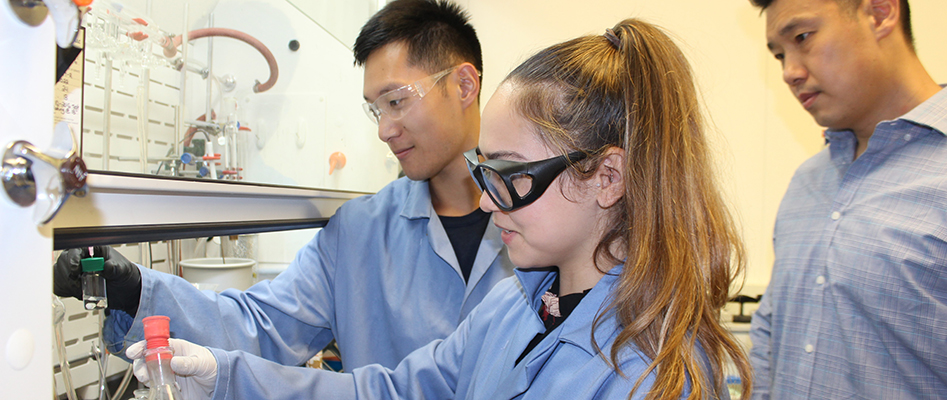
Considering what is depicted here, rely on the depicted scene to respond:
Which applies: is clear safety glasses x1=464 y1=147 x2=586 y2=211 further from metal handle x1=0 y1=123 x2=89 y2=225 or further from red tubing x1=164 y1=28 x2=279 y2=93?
red tubing x1=164 y1=28 x2=279 y2=93

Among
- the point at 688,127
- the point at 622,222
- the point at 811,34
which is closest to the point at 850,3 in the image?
the point at 811,34

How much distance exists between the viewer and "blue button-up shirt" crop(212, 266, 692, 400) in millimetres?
802

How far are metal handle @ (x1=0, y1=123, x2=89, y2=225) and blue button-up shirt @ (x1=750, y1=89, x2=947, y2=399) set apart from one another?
1.63m

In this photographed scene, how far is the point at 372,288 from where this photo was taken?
142 centimetres

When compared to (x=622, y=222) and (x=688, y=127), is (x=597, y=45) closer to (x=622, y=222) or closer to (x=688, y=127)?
(x=688, y=127)

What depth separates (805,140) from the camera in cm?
266

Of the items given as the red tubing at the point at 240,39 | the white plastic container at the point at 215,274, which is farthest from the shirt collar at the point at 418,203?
the red tubing at the point at 240,39

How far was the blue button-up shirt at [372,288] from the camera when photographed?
1324 millimetres

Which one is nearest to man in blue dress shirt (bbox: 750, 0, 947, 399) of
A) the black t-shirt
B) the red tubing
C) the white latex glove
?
the black t-shirt

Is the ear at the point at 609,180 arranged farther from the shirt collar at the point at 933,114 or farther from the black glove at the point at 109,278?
the shirt collar at the point at 933,114

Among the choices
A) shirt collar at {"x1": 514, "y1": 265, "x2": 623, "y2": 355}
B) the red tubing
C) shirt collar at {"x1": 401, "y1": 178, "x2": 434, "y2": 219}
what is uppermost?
the red tubing

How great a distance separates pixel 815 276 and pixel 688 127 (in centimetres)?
91

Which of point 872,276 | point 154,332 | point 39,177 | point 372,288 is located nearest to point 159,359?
point 154,332

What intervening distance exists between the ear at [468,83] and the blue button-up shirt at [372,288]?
322mm
